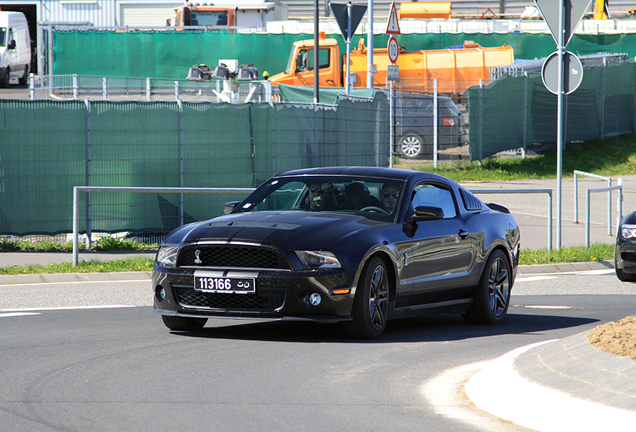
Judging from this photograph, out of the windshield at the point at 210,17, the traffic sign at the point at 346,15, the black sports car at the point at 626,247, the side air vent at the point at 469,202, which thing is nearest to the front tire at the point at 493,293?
the side air vent at the point at 469,202

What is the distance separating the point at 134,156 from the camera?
50.7 ft

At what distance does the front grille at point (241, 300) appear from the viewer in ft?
24.0

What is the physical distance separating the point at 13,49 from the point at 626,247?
35082mm

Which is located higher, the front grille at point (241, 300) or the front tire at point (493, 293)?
the front grille at point (241, 300)

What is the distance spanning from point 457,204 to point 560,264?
5720mm

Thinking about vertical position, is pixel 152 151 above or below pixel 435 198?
above

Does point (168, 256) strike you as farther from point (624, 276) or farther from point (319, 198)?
point (624, 276)

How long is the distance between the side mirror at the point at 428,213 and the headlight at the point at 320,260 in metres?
1.13

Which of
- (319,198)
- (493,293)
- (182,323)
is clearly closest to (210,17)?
(493,293)

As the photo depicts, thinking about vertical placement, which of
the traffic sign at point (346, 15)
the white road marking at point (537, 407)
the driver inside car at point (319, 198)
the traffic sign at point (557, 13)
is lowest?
the white road marking at point (537, 407)

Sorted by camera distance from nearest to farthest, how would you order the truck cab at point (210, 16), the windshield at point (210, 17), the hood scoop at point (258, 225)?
1. the hood scoop at point (258, 225)
2. the truck cab at point (210, 16)
3. the windshield at point (210, 17)

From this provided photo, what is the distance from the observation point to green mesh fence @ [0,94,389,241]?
14664 millimetres

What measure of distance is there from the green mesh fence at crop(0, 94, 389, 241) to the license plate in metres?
7.86

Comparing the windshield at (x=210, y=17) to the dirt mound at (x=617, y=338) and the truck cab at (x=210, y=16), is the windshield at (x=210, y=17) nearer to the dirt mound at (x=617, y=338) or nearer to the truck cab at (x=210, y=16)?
the truck cab at (x=210, y=16)
